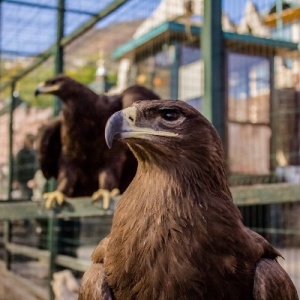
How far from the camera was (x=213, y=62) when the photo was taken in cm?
312

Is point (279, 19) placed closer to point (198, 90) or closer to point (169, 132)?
point (198, 90)

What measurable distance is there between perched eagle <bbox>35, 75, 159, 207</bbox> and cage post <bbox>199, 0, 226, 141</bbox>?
0.90m

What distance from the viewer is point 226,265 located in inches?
66.5

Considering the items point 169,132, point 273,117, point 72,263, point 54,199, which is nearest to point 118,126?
point 169,132

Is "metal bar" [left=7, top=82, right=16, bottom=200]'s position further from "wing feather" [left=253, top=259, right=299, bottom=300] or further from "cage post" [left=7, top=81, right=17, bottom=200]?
"wing feather" [left=253, top=259, right=299, bottom=300]

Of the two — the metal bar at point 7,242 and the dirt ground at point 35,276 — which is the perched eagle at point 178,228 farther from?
the metal bar at point 7,242

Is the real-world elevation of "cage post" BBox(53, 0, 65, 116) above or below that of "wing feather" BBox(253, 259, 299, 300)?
above

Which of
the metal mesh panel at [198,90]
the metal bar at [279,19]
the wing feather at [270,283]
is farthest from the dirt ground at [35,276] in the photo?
the wing feather at [270,283]

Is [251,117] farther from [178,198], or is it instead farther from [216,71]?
[178,198]

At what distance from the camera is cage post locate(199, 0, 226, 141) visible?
3.08 m

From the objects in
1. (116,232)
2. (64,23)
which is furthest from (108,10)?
(116,232)

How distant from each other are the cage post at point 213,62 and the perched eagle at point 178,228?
126 centimetres

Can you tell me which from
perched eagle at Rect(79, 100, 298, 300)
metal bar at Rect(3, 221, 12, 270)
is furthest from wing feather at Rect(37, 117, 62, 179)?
metal bar at Rect(3, 221, 12, 270)

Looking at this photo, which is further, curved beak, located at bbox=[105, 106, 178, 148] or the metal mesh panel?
the metal mesh panel
